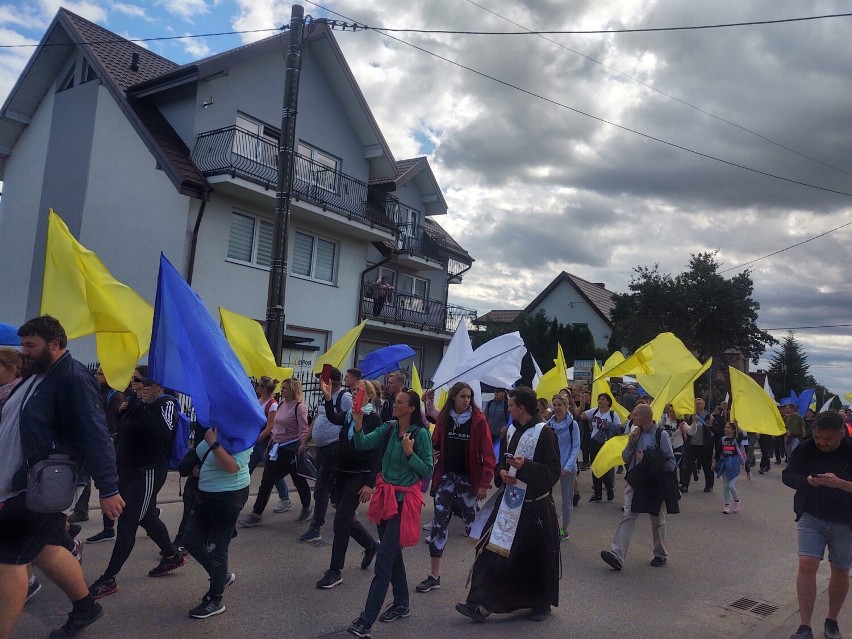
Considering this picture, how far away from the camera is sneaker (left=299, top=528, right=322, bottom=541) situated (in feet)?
24.3

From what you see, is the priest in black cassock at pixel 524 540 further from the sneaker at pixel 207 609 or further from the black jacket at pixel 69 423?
the black jacket at pixel 69 423

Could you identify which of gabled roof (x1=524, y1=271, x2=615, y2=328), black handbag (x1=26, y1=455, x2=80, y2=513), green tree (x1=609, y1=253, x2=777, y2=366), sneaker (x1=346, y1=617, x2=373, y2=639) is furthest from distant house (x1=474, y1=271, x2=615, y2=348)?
black handbag (x1=26, y1=455, x2=80, y2=513)

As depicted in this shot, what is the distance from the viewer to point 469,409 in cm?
637

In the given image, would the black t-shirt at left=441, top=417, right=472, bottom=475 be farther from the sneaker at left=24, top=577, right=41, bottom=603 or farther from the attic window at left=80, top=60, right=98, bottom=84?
the attic window at left=80, top=60, right=98, bottom=84

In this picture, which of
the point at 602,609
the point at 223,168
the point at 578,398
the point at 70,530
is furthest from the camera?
the point at 223,168

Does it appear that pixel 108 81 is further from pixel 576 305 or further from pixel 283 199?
pixel 576 305

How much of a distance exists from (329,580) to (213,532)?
4.11ft

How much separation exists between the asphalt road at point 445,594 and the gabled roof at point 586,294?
35296mm

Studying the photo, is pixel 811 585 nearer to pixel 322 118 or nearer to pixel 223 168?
pixel 223 168

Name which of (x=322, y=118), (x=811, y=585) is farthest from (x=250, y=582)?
(x=322, y=118)

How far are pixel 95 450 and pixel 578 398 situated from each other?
11.5 m

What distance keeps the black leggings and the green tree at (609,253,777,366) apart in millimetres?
28357

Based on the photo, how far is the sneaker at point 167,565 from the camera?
5.87m

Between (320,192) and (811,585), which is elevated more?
(320,192)
